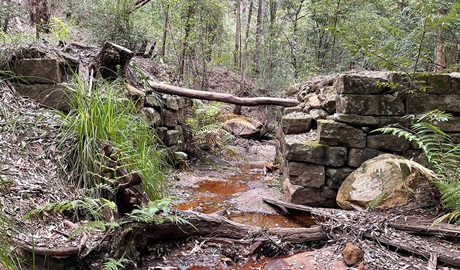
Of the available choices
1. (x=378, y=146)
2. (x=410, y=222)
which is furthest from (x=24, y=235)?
(x=378, y=146)

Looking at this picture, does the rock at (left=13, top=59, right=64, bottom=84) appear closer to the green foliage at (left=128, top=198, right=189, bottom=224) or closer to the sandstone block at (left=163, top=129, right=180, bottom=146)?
the green foliage at (left=128, top=198, right=189, bottom=224)

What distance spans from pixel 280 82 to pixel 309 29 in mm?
2148

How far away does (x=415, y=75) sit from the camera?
11.6 ft

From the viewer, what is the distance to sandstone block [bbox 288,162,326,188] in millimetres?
3914

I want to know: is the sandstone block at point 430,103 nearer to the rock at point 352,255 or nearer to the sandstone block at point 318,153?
the sandstone block at point 318,153

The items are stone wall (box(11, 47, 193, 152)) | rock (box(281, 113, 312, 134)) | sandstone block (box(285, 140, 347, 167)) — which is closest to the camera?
stone wall (box(11, 47, 193, 152))

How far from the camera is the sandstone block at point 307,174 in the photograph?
3914 mm

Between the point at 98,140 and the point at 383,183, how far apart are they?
2.96 m

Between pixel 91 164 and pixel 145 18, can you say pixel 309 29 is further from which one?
pixel 91 164

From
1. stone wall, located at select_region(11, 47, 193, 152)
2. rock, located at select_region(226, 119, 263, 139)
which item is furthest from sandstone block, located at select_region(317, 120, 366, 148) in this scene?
rock, located at select_region(226, 119, 263, 139)

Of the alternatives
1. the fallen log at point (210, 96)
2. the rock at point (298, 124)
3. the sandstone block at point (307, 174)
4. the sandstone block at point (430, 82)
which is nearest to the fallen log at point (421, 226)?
the sandstone block at point (307, 174)

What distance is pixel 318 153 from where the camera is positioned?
12.7 ft

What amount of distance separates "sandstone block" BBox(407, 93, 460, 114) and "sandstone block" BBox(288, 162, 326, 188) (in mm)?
1311

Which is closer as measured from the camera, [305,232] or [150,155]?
[305,232]
